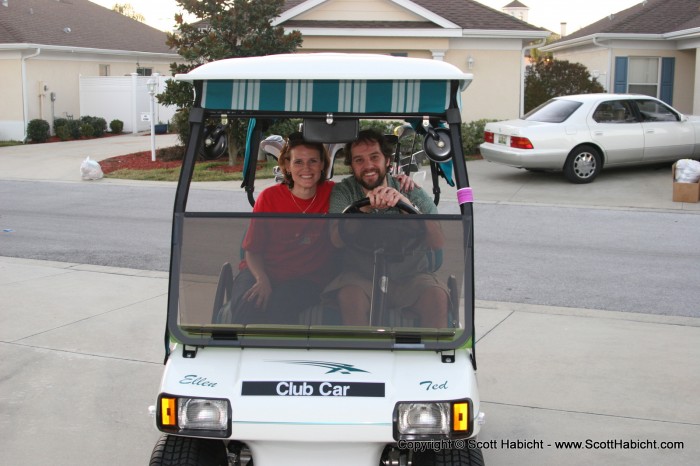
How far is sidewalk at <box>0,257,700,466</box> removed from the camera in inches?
187

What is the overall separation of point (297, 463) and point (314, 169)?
1635 millimetres

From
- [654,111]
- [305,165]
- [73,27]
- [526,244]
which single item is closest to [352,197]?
[305,165]

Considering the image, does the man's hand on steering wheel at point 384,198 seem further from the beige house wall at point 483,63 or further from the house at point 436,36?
the beige house wall at point 483,63

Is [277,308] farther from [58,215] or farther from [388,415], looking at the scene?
[58,215]

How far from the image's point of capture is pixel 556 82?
77.1 feet

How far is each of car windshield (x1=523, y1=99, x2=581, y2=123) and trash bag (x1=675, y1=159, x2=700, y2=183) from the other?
2.53 metres

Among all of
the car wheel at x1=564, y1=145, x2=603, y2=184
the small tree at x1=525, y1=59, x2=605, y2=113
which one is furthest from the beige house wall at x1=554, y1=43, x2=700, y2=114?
the car wheel at x1=564, y1=145, x2=603, y2=184

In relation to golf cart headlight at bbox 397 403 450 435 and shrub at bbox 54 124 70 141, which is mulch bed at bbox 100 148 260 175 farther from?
golf cart headlight at bbox 397 403 450 435

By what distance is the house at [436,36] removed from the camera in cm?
2167

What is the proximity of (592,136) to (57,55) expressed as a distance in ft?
65.4

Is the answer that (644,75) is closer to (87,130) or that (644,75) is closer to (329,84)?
(87,130)

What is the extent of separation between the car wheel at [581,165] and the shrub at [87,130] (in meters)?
17.8

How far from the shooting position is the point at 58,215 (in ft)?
44.5

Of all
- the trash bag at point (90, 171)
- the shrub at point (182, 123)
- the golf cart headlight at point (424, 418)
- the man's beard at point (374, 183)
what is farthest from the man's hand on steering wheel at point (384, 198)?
the shrub at point (182, 123)
